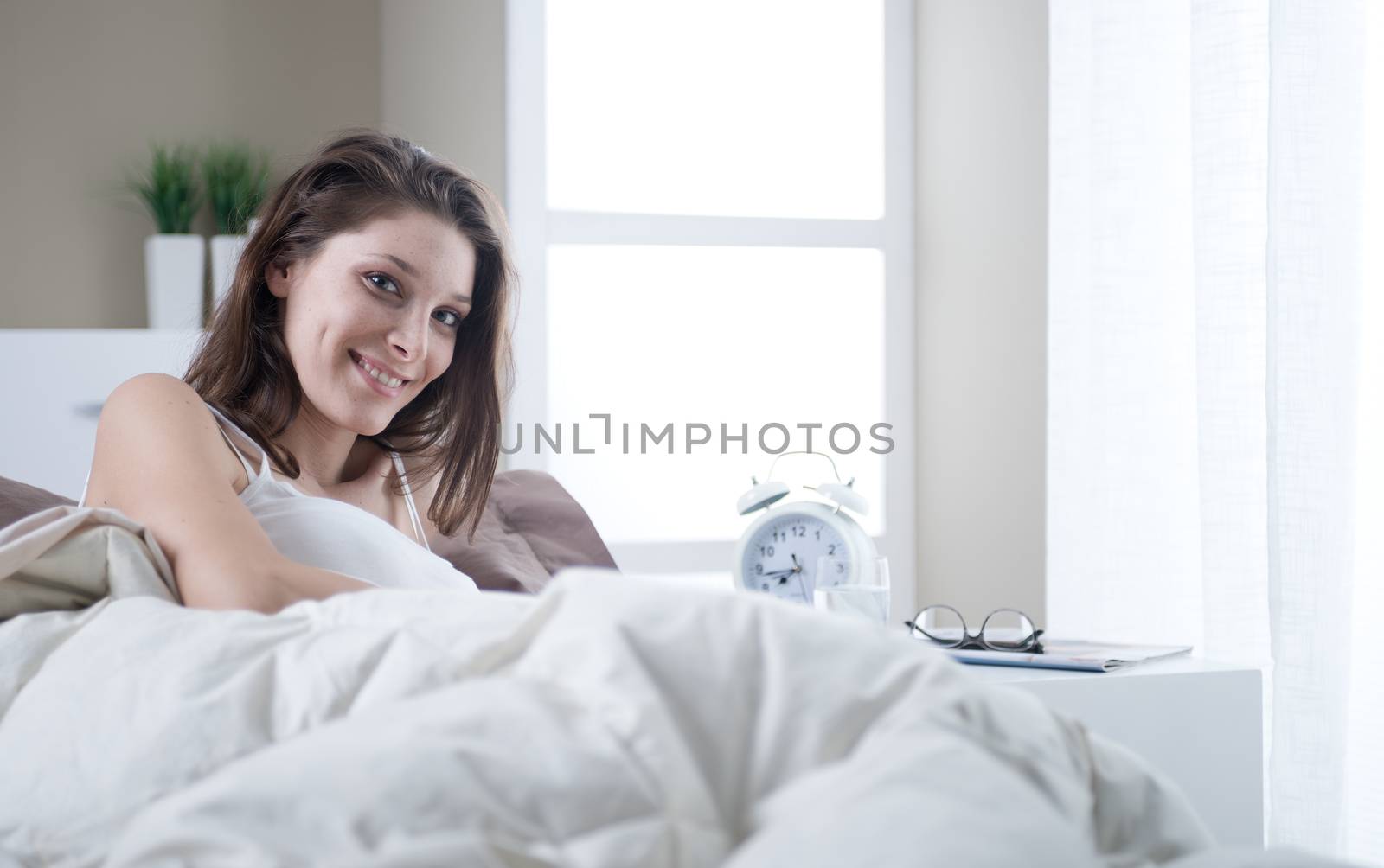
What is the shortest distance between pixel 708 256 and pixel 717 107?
454mm

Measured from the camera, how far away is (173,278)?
11.4ft

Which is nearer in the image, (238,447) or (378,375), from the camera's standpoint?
(238,447)

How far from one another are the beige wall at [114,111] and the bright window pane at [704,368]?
1.02 metres

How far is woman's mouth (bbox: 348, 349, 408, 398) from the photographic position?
1.63 meters

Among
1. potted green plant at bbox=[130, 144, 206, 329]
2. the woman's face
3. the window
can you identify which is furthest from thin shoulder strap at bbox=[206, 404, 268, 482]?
potted green plant at bbox=[130, 144, 206, 329]

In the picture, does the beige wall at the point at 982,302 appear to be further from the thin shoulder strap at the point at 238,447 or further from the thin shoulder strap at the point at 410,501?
the thin shoulder strap at the point at 238,447

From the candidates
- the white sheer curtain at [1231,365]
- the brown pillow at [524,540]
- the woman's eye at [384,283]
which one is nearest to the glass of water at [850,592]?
the brown pillow at [524,540]

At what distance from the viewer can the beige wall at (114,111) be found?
11.6ft

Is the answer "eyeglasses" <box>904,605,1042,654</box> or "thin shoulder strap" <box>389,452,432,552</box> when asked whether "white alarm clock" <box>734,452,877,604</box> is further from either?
"thin shoulder strap" <box>389,452,432,552</box>

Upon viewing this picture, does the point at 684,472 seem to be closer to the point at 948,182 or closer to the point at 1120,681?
the point at 948,182

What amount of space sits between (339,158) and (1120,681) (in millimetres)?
1236

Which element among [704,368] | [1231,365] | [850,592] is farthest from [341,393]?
[704,368]

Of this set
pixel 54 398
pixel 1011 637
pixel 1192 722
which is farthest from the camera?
pixel 54 398

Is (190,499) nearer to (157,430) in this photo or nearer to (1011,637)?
(157,430)
